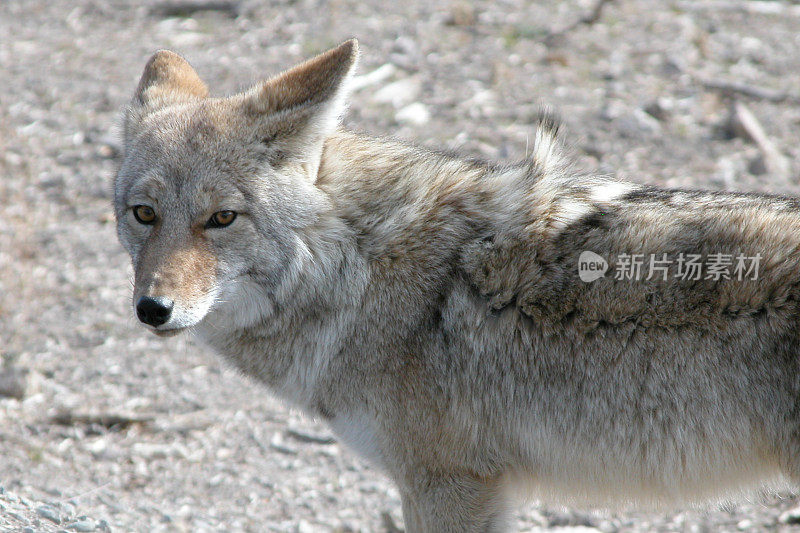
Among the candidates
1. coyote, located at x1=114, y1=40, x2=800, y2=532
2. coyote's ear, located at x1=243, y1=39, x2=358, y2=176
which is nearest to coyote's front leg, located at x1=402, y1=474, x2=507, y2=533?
coyote, located at x1=114, y1=40, x2=800, y2=532

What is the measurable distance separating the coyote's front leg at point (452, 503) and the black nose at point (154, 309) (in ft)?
4.26

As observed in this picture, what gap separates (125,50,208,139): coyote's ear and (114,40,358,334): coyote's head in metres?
0.26

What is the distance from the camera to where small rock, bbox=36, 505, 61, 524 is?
4.21 m

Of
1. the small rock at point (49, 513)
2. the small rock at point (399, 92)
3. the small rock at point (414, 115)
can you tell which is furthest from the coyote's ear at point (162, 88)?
the small rock at point (399, 92)

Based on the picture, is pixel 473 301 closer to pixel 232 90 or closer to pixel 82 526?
pixel 82 526

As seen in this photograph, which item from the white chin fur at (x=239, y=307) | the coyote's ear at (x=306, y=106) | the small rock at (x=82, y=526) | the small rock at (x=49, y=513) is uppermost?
the coyote's ear at (x=306, y=106)

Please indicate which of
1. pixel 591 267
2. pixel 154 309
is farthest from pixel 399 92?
pixel 154 309

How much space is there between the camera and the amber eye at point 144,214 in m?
3.85

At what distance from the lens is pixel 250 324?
13.5ft

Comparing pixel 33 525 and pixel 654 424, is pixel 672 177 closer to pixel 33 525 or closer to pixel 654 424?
pixel 654 424

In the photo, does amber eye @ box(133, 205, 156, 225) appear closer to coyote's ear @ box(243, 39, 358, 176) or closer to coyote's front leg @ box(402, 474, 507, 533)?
coyote's ear @ box(243, 39, 358, 176)

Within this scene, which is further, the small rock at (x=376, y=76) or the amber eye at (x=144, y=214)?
the small rock at (x=376, y=76)

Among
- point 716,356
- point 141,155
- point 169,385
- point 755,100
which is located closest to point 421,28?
point 755,100

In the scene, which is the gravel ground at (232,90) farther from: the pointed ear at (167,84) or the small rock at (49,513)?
the pointed ear at (167,84)
